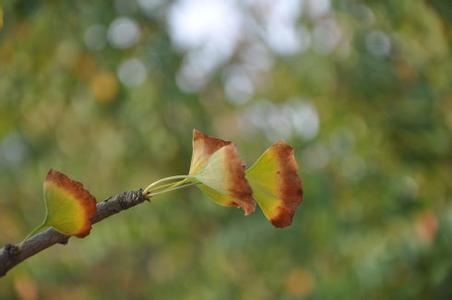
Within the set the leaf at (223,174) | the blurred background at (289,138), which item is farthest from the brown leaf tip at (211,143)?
the blurred background at (289,138)

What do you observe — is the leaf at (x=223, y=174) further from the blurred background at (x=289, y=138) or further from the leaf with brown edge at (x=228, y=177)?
the blurred background at (x=289, y=138)

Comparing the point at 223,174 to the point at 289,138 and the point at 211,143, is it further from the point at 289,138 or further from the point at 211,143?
the point at 289,138

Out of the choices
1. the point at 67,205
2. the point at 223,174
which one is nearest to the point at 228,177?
the point at 223,174

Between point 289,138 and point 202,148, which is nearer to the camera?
point 202,148

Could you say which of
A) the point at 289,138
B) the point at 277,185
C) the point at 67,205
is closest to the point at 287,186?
the point at 277,185

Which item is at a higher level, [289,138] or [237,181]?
[237,181]
